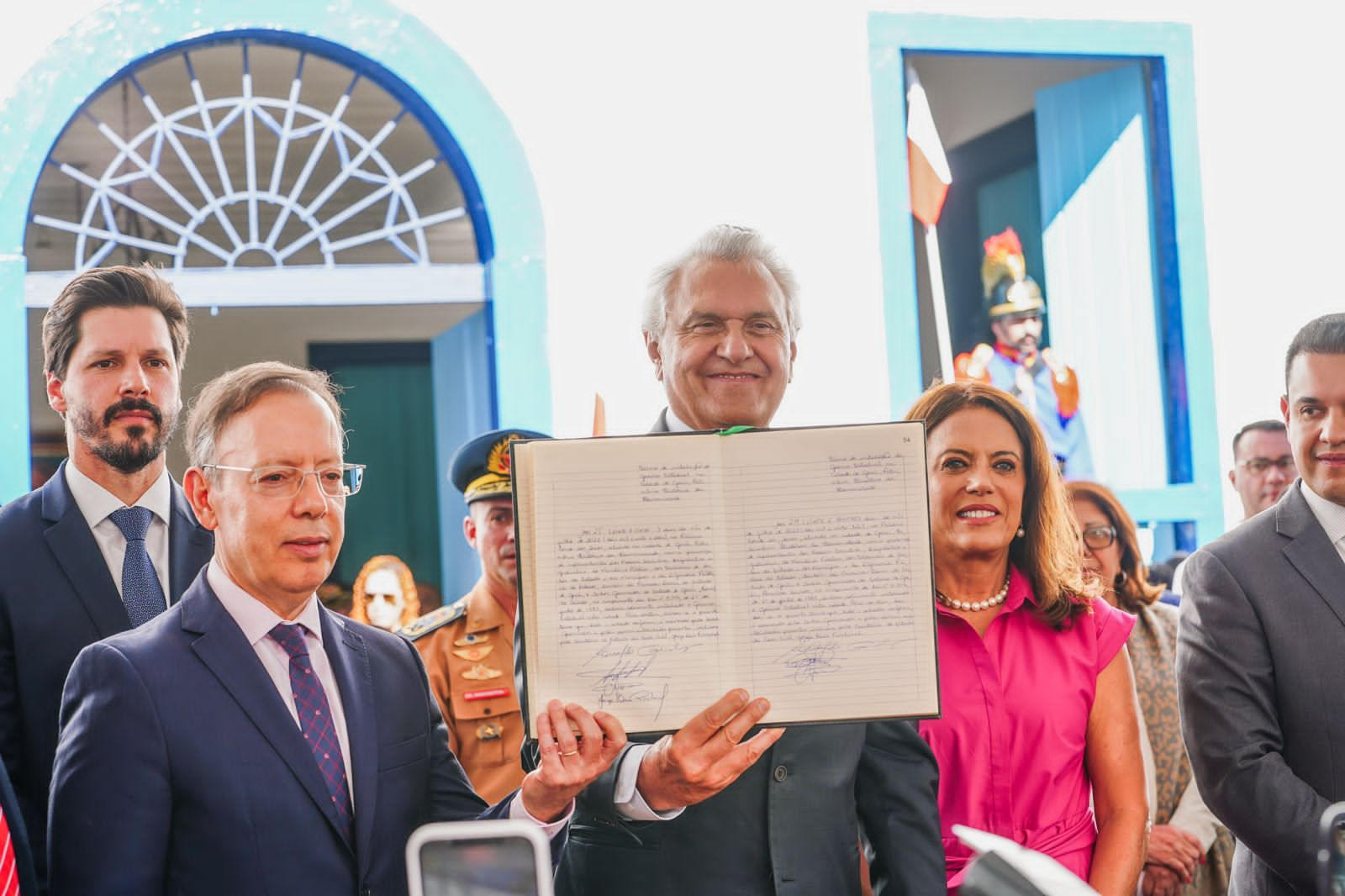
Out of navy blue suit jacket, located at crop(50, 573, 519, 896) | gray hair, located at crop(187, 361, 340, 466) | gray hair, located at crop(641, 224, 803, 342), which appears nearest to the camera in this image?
navy blue suit jacket, located at crop(50, 573, 519, 896)

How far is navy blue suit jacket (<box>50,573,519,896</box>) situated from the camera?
79.3 inches

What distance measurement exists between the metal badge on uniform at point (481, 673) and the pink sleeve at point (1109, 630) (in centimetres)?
155

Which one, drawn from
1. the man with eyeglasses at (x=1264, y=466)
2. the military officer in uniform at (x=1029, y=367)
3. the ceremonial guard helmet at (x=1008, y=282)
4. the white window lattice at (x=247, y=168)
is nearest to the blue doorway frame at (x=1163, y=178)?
the military officer in uniform at (x=1029, y=367)

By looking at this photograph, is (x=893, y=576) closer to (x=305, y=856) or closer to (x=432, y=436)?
(x=305, y=856)

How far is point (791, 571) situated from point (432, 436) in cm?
937

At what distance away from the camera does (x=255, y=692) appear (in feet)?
7.00

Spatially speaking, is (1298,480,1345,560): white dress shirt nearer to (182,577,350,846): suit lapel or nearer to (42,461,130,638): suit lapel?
(182,577,350,846): suit lapel

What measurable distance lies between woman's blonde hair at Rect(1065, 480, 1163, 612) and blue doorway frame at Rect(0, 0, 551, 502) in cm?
198

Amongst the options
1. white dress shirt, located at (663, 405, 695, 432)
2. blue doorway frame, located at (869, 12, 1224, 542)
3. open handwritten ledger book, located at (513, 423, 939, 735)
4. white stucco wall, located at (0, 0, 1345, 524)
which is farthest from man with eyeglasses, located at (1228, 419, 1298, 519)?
open handwritten ledger book, located at (513, 423, 939, 735)

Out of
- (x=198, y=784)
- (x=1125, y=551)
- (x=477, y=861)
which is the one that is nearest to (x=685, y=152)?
(x=1125, y=551)

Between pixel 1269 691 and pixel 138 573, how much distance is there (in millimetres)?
2140

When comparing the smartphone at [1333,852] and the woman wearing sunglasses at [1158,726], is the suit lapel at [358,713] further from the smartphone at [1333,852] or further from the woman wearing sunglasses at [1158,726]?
the woman wearing sunglasses at [1158,726]

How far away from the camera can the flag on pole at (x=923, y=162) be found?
5.93m

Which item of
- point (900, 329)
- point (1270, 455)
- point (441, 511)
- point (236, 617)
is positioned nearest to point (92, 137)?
point (441, 511)
